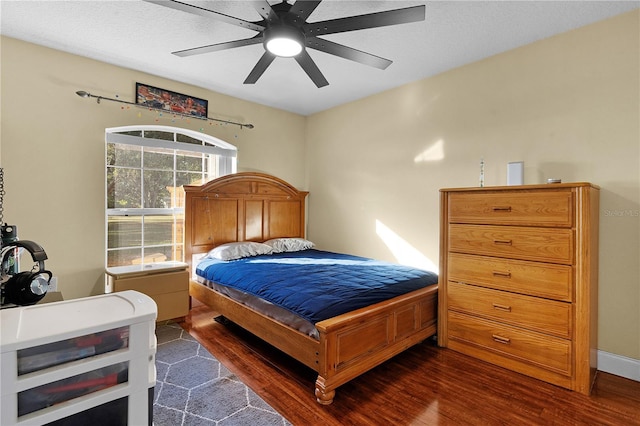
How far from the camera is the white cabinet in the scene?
0.84 m

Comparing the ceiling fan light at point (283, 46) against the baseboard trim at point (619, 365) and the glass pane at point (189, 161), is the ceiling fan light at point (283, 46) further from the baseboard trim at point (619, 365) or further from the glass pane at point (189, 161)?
the baseboard trim at point (619, 365)

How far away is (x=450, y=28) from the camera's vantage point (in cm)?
253

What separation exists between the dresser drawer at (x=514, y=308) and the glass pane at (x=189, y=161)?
3.19 metres

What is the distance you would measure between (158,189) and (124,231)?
0.58 metres

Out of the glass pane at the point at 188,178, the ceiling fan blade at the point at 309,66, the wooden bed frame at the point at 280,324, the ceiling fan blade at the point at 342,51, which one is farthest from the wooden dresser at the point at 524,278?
the glass pane at the point at 188,178

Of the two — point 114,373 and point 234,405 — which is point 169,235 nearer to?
point 234,405

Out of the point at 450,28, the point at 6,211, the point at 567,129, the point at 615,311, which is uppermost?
the point at 450,28

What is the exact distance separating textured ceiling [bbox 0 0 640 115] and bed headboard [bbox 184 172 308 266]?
1.26m

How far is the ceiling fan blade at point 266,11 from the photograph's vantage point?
1.71 meters

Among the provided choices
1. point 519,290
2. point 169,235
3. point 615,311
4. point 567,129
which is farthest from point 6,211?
point 615,311

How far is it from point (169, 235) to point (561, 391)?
3.89 m

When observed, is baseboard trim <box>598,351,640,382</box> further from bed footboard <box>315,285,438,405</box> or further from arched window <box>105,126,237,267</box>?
arched window <box>105,126,237,267</box>

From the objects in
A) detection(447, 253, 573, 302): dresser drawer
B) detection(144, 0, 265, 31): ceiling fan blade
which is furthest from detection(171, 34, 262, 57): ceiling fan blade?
detection(447, 253, 573, 302): dresser drawer

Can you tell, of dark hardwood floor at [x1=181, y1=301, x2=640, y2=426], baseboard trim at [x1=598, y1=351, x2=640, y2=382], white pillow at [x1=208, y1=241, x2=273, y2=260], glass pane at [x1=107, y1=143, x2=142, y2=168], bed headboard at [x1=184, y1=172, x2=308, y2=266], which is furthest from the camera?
bed headboard at [x1=184, y1=172, x2=308, y2=266]
